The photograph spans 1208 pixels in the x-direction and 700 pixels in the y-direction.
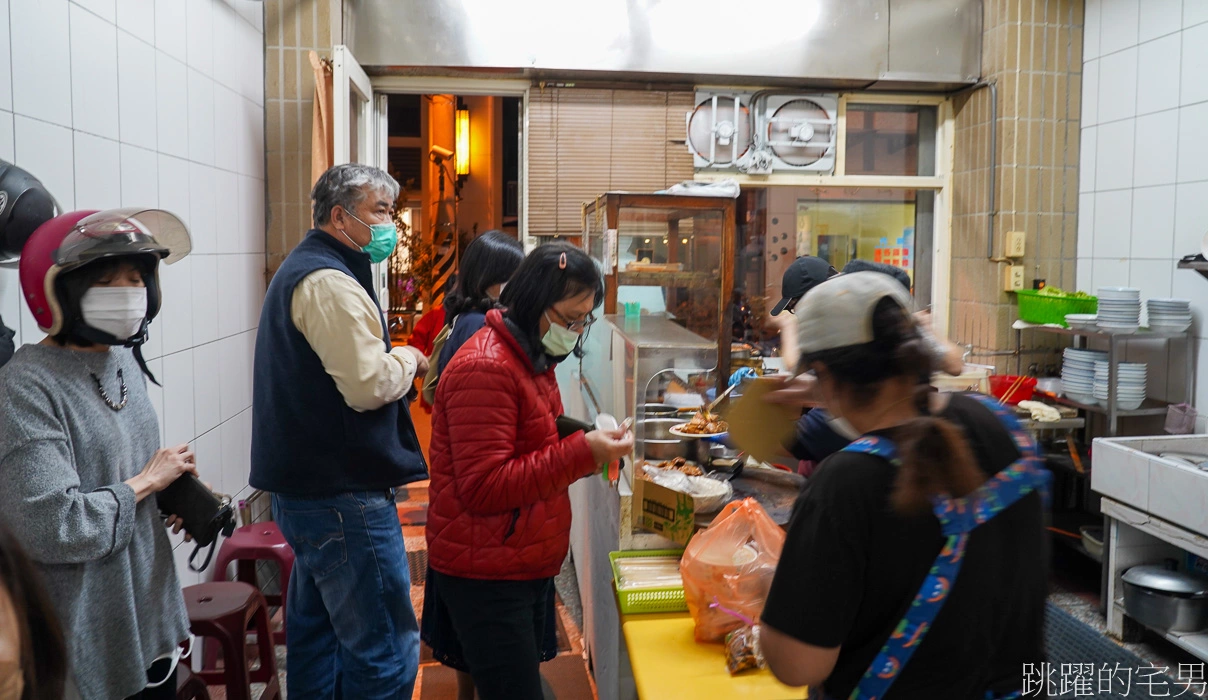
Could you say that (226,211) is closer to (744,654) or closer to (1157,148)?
(744,654)

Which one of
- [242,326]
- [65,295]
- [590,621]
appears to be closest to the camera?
[65,295]

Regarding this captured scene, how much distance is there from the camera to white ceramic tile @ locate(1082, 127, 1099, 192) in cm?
456

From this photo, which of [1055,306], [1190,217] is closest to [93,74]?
[1055,306]

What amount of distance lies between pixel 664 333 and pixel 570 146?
2.40 m

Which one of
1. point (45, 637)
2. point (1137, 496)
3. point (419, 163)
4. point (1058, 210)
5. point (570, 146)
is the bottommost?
point (1137, 496)

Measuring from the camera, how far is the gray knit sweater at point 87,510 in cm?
145

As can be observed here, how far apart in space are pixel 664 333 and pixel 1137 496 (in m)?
2.14

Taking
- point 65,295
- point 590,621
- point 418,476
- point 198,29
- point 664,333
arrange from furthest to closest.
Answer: point 198,29
point 590,621
point 664,333
point 418,476
point 65,295

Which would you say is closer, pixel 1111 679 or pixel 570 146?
pixel 1111 679

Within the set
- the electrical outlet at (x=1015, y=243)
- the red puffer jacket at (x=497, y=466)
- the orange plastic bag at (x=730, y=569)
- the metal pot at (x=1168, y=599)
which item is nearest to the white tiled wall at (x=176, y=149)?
the red puffer jacket at (x=497, y=466)

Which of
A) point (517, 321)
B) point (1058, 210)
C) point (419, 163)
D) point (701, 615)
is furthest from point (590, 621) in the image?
point (419, 163)

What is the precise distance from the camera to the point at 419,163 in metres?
9.73

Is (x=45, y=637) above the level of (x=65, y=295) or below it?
below

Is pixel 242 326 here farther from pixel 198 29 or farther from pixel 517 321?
pixel 517 321
